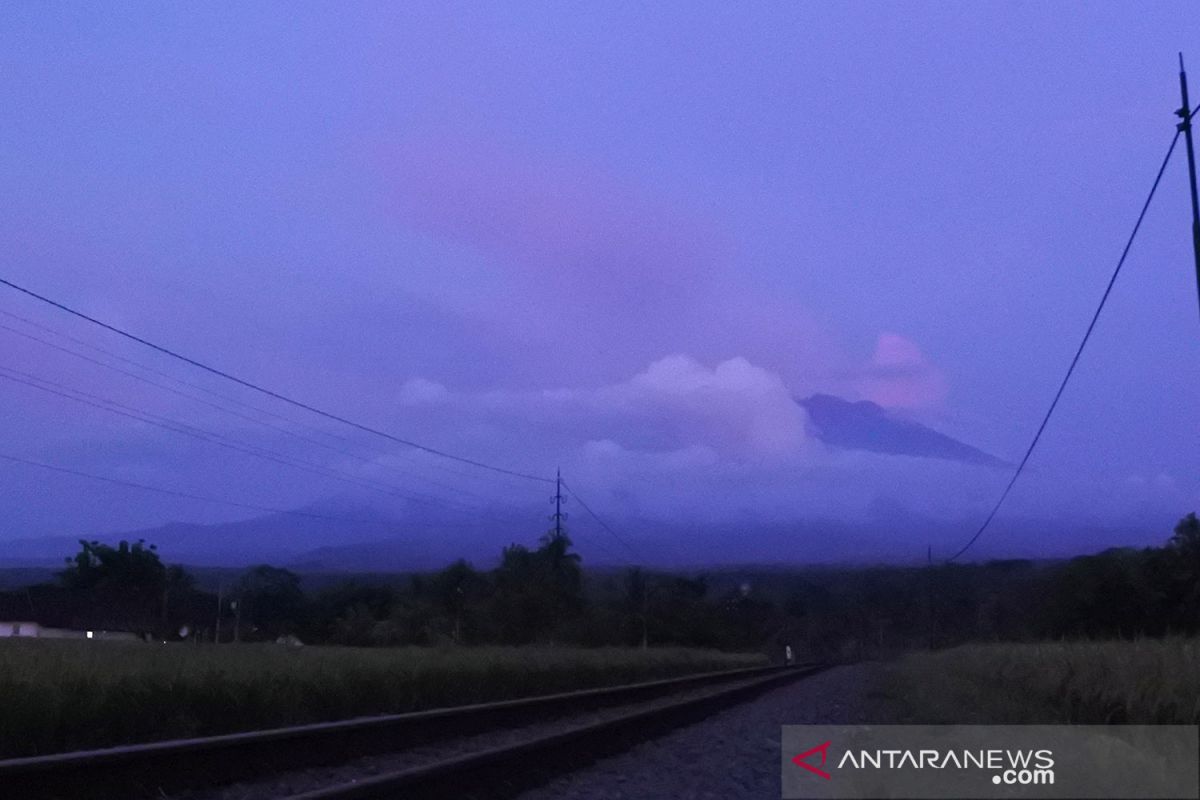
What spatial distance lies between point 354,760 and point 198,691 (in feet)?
7.92

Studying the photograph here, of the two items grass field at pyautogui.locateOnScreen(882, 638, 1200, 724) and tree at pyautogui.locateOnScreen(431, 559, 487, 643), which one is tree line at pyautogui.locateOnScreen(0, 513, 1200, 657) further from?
grass field at pyautogui.locateOnScreen(882, 638, 1200, 724)

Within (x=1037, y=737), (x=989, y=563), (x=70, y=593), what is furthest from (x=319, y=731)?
(x=989, y=563)

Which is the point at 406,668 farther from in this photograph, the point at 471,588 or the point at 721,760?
the point at 471,588

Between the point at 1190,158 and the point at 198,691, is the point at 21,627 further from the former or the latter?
the point at 1190,158

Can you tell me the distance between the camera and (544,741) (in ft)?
41.8

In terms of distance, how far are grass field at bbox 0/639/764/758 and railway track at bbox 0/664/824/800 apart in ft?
5.37

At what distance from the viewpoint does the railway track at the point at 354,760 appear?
31.0 feet

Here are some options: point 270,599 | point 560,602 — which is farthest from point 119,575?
point 560,602

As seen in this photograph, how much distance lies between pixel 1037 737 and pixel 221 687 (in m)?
11.1

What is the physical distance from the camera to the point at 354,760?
1362cm

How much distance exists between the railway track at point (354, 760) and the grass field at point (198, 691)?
1635 millimetres

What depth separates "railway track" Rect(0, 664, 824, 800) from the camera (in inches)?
372

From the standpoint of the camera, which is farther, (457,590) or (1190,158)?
(457,590)

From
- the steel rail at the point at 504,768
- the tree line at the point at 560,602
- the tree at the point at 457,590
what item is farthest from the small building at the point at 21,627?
the steel rail at the point at 504,768
